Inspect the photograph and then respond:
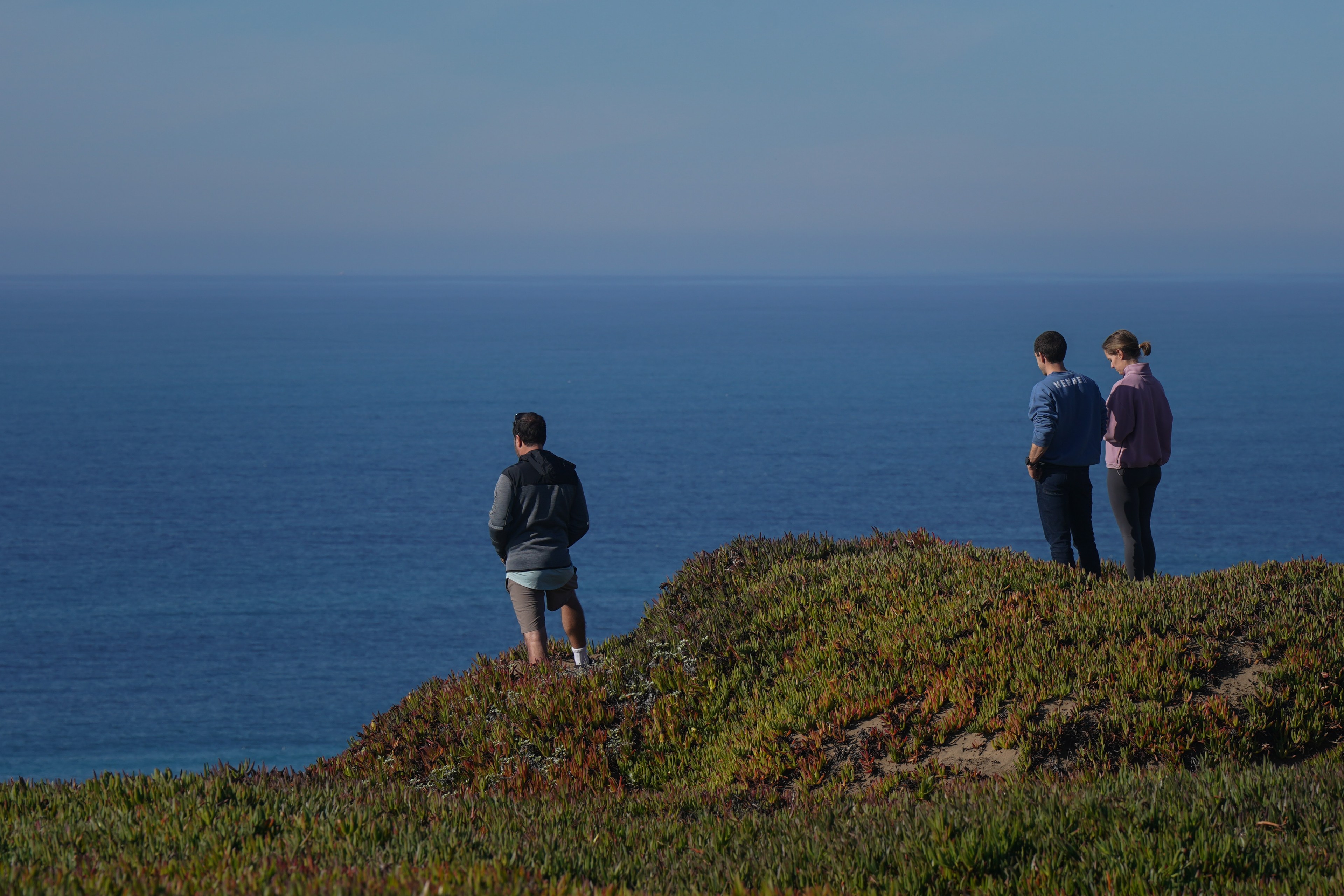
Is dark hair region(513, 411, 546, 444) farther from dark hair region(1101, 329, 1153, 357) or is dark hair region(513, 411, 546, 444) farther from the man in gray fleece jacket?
dark hair region(1101, 329, 1153, 357)

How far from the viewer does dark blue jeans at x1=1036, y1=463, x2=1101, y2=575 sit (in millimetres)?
10570

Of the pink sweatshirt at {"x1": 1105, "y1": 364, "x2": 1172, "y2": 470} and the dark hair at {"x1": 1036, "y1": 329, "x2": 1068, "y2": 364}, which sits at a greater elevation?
the dark hair at {"x1": 1036, "y1": 329, "x2": 1068, "y2": 364}

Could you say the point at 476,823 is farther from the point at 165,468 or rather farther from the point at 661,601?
the point at 165,468

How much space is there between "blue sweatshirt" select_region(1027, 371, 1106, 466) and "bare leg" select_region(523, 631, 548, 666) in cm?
483

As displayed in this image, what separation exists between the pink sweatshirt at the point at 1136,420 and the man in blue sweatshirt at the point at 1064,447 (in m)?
0.14

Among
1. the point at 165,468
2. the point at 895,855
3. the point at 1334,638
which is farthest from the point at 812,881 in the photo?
the point at 165,468

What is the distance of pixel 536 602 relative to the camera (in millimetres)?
9898

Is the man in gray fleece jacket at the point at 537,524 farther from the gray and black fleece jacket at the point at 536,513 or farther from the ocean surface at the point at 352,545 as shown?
the ocean surface at the point at 352,545

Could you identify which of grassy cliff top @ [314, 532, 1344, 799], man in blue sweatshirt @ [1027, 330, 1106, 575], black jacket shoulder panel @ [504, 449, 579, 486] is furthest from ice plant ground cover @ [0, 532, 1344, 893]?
black jacket shoulder panel @ [504, 449, 579, 486]

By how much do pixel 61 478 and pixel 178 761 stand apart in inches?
4124

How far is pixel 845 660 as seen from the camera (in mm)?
8820

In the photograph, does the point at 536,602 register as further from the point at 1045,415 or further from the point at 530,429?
the point at 1045,415

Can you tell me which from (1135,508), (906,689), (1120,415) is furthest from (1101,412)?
(906,689)

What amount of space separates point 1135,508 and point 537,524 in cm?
579
